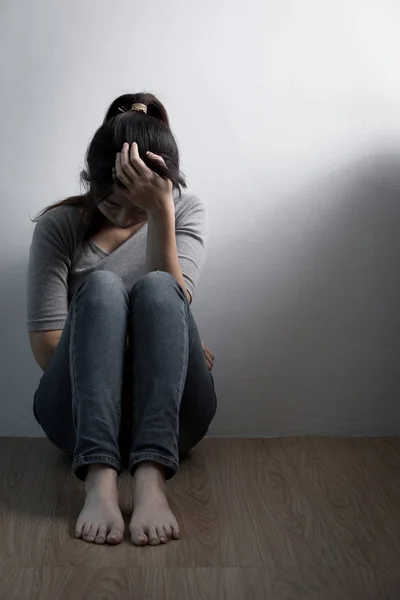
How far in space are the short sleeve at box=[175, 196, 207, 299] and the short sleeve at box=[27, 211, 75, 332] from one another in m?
0.26

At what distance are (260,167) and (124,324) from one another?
2.53 ft

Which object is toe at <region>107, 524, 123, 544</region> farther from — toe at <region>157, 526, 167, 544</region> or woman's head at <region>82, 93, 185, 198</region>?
woman's head at <region>82, 93, 185, 198</region>

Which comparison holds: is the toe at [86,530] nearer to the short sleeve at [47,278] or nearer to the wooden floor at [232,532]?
the wooden floor at [232,532]

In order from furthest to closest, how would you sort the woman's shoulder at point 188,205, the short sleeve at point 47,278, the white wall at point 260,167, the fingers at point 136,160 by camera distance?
1. the white wall at point 260,167
2. the woman's shoulder at point 188,205
3. the short sleeve at point 47,278
4. the fingers at point 136,160

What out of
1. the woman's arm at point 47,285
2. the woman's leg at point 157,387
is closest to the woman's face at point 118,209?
the woman's arm at point 47,285

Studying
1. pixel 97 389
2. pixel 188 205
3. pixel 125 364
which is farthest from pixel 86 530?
pixel 188 205

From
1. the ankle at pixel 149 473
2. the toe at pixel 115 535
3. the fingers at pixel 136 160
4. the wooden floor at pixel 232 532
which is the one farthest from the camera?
the fingers at pixel 136 160

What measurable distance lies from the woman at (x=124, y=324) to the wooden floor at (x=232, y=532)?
76 mm

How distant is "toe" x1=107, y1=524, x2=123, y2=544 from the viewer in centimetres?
139

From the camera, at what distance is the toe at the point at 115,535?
4.56 feet

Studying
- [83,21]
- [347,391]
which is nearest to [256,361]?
[347,391]

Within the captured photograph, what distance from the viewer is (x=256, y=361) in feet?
7.30

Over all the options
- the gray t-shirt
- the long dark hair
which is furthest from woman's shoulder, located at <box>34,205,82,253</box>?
the long dark hair

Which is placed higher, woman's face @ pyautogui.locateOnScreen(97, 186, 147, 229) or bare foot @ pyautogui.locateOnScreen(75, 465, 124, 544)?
woman's face @ pyautogui.locateOnScreen(97, 186, 147, 229)
